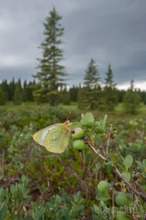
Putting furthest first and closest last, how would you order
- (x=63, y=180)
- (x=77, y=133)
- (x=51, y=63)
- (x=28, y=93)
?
(x=28, y=93)
(x=51, y=63)
(x=63, y=180)
(x=77, y=133)

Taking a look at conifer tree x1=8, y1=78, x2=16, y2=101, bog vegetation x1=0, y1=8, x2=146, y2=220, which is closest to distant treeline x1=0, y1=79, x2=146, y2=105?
conifer tree x1=8, y1=78, x2=16, y2=101

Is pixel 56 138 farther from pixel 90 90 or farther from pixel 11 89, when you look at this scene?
pixel 11 89

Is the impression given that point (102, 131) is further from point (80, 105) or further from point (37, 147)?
point (80, 105)

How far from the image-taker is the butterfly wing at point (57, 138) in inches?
23.7

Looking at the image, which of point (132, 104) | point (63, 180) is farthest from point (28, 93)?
point (63, 180)

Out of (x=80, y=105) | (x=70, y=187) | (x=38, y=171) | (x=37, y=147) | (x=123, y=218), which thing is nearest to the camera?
(x=123, y=218)

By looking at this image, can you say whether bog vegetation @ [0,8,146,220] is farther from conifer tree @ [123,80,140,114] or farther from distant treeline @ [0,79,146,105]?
conifer tree @ [123,80,140,114]

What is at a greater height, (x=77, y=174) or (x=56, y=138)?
(x=56, y=138)

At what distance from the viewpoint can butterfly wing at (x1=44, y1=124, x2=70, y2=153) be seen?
601mm

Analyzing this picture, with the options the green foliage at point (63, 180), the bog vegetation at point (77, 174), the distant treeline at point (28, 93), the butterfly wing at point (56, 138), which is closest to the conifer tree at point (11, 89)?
the distant treeline at point (28, 93)

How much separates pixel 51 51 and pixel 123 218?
3204 centimetres

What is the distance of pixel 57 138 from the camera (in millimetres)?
607

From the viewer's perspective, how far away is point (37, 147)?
9.87ft

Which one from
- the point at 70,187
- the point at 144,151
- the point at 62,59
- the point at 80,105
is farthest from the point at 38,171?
the point at 80,105
